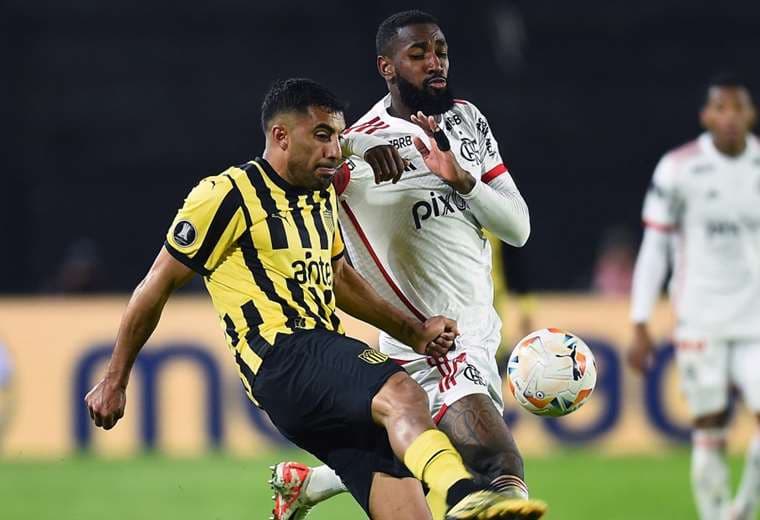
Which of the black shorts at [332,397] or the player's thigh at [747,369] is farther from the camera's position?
the player's thigh at [747,369]

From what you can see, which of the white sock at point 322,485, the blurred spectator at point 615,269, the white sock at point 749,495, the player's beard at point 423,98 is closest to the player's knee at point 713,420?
the white sock at point 749,495

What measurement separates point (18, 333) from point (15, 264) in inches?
102

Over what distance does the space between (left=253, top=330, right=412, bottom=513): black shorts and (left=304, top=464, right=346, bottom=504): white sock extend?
3.60 ft

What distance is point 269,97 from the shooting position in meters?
5.79

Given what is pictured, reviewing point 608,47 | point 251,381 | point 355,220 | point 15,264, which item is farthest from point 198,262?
point 608,47

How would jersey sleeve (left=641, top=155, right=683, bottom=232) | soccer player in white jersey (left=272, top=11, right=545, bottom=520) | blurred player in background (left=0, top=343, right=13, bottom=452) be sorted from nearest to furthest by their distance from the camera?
1. soccer player in white jersey (left=272, top=11, right=545, bottom=520)
2. jersey sleeve (left=641, top=155, right=683, bottom=232)
3. blurred player in background (left=0, top=343, right=13, bottom=452)

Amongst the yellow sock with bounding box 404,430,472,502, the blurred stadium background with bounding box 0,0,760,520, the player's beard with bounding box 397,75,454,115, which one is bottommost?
the yellow sock with bounding box 404,430,472,502

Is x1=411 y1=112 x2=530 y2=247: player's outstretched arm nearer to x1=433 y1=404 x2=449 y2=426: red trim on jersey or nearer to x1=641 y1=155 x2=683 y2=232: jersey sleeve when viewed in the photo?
x1=433 y1=404 x2=449 y2=426: red trim on jersey

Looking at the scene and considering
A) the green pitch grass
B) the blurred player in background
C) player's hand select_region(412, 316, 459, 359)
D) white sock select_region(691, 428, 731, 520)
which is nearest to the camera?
player's hand select_region(412, 316, 459, 359)

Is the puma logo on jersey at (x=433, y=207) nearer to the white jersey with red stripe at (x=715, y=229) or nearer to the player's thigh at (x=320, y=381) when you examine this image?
the player's thigh at (x=320, y=381)

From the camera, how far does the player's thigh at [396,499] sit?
18.3 ft

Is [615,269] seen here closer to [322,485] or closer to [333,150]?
[322,485]

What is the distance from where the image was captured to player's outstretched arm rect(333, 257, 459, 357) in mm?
6000

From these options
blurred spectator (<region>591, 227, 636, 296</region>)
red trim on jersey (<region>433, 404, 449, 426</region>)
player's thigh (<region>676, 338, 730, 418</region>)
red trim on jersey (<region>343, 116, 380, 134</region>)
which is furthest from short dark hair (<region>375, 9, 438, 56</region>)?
blurred spectator (<region>591, 227, 636, 296</region>)
